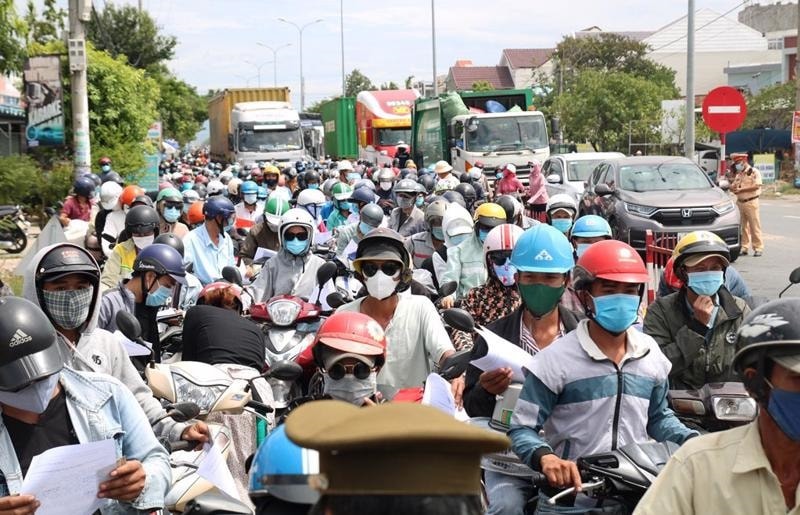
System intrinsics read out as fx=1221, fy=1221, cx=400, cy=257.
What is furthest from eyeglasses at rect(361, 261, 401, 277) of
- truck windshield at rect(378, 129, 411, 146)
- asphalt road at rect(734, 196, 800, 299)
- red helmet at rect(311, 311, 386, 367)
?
truck windshield at rect(378, 129, 411, 146)

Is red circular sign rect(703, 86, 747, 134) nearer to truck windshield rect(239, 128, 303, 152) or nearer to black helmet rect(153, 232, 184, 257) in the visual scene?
truck windshield rect(239, 128, 303, 152)

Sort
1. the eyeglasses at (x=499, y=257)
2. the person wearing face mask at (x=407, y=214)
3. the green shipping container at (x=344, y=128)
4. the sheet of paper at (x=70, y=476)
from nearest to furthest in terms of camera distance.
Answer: the sheet of paper at (x=70, y=476) → the eyeglasses at (x=499, y=257) → the person wearing face mask at (x=407, y=214) → the green shipping container at (x=344, y=128)

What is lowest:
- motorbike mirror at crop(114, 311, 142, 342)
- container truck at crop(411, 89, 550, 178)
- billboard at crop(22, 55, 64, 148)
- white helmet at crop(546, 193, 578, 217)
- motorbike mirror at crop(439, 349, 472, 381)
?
motorbike mirror at crop(439, 349, 472, 381)

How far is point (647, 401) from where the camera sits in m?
4.59

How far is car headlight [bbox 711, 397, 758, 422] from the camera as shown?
470cm

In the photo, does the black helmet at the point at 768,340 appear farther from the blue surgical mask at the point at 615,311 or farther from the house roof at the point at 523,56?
the house roof at the point at 523,56

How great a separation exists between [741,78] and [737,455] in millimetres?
85337

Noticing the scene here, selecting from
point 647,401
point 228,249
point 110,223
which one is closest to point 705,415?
point 647,401

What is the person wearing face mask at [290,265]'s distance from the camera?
9.22m

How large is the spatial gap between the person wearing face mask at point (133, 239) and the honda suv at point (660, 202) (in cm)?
1060

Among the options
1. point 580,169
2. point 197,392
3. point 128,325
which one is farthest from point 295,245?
point 580,169

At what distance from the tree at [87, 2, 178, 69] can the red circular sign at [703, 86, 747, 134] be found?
135ft

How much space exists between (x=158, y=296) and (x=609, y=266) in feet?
11.7

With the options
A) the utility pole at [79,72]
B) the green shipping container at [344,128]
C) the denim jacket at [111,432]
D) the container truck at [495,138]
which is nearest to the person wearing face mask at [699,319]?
the denim jacket at [111,432]
